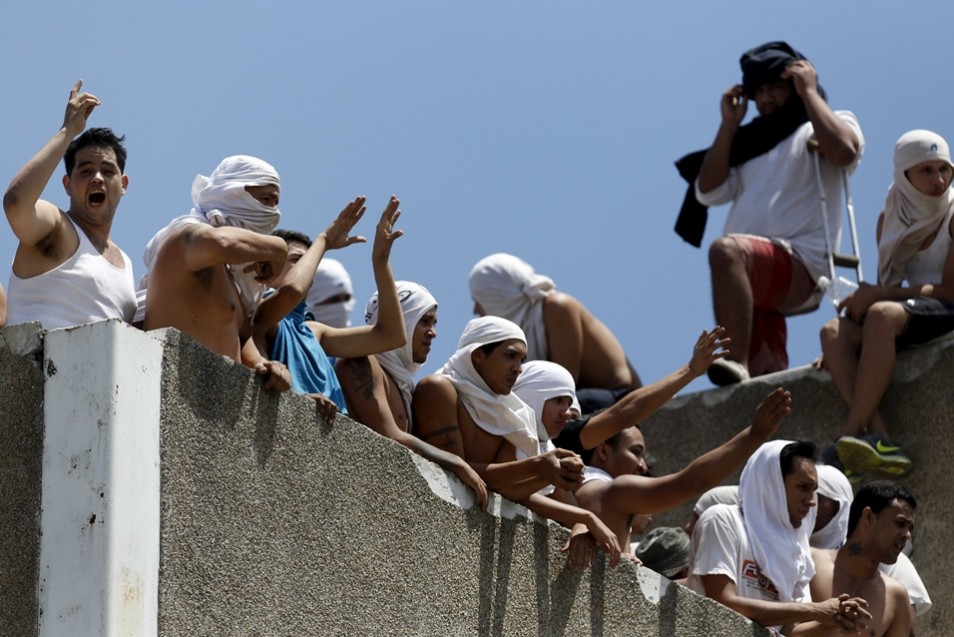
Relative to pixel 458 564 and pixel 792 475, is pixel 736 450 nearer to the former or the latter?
pixel 792 475

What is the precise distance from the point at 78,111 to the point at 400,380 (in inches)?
76.2

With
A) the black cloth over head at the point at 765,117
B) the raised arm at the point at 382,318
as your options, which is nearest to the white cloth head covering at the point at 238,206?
the raised arm at the point at 382,318

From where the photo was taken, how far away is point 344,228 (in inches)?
307

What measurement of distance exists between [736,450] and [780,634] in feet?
2.58

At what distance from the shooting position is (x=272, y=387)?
6.62 metres

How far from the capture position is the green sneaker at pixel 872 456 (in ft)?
34.0

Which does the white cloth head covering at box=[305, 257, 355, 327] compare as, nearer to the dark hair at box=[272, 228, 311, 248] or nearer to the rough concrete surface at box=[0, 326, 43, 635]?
the dark hair at box=[272, 228, 311, 248]

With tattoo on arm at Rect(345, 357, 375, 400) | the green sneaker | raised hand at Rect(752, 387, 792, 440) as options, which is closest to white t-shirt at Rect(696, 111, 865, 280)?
the green sneaker

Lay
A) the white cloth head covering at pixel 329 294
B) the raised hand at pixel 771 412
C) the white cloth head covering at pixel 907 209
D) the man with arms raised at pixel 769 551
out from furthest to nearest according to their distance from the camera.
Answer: the white cloth head covering at pixel 907 209 < the white cloth head covering at pixel 329 294 < the raised hand at pixel 771 412 < the man with arms raised at pixel 769 551

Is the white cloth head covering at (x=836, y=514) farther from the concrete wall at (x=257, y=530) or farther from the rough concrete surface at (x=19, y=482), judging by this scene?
the rough concrete surface at (x=19, y=482)

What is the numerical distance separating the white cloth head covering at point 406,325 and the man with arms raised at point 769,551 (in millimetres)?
1421

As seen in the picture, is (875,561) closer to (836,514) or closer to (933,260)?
(836,514)

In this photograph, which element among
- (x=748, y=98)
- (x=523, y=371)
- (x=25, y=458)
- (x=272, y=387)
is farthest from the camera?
(x=748, y=98)

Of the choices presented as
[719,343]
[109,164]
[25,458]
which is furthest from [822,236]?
[25,458]
